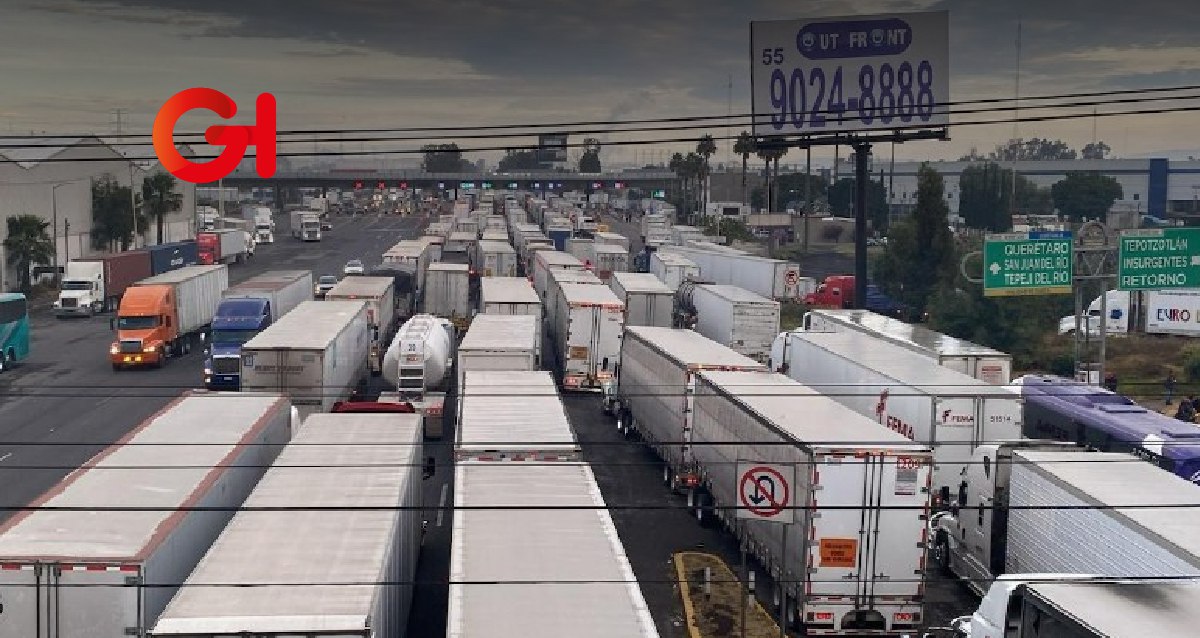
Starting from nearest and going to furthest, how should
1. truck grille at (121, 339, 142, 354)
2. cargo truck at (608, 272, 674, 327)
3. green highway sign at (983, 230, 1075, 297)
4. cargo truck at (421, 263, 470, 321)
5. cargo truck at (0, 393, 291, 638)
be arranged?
cargo truck at (0, 393, 291, 638) < green highway sign at (983, 230, 1075, 297) < truck grille at (121, 339, 142, 354) < cargo truck at (608, 272, 674, 327) < cargo truck at (421, 263, 470, 321)

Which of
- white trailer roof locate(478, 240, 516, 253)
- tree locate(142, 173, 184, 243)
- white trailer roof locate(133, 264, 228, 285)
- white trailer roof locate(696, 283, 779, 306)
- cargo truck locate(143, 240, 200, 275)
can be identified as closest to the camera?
white trailer roof locate(696, 283, 779, 306)

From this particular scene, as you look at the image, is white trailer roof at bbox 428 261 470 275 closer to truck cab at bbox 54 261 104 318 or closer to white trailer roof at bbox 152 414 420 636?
truck cab at bbox 54 261 104 318

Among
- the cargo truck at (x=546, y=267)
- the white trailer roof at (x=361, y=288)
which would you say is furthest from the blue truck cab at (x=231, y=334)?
the cargo truck at (x=546, y=267)

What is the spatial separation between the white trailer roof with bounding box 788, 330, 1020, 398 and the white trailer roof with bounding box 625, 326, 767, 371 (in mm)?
2790

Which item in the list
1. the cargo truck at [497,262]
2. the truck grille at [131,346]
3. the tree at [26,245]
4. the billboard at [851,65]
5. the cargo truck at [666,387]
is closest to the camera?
the cargo truck at [666,387]

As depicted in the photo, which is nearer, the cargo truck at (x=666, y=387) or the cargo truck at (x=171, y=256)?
the cargo truck at (x=666, y=387)

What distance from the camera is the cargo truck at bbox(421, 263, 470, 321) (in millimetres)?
63156

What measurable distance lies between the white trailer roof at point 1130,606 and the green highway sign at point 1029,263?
24.0 metres

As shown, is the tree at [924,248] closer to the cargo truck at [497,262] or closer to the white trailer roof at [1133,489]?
the cargo truck at [497,262]

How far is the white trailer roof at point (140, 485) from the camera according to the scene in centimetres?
1739

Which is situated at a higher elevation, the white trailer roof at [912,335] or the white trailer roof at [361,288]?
the white trailer roof at [361,288]

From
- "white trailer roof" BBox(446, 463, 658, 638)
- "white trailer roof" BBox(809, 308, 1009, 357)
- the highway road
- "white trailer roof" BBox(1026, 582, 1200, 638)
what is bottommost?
the highway road

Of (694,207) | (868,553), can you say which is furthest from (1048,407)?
(694,207)

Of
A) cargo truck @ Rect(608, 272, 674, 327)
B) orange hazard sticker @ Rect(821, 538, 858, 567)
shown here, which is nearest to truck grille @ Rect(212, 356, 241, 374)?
cargo truck @ Rect(608, 272, 674, 327)
